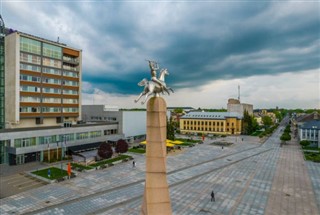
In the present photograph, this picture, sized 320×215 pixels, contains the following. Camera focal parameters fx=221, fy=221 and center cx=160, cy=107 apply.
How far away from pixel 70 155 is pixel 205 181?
34306 mm

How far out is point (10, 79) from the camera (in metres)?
53.5

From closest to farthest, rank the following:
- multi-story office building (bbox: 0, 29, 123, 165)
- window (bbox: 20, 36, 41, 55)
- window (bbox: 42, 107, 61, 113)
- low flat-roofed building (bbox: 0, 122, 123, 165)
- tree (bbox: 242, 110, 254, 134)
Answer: low flat-roofed building (bbox: 0, 122, 123, 165)
multi-story office building (bbox: 0, 29, 123, 165)
window (bbox: 20, 36, 41, 55)
window (bbox: 42, 107, 61, 113)
tree (bbox: 242, 110, 254, 134)

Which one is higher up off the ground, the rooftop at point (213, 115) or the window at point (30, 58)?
the window at point (30, 58)

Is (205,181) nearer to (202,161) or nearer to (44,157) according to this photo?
(202,161)

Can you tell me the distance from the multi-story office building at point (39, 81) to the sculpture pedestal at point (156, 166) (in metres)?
49.4

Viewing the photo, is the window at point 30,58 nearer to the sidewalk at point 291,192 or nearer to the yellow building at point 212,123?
the sidewalk at point 291,192

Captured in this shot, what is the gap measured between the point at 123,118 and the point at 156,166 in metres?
57.0

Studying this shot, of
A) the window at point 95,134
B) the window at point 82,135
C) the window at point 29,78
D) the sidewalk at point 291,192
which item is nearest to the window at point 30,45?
the window at point 29,78

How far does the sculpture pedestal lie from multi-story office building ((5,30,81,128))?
49.4 metres

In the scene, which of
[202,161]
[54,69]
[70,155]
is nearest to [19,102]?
[54,69]

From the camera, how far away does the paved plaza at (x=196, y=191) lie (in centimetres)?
2592

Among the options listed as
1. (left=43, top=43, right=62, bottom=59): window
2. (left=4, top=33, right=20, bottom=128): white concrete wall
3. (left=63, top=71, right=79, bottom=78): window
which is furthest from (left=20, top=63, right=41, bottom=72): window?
(left=63, top=71, right=79, bottom=78): window

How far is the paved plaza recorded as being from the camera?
85.0ft

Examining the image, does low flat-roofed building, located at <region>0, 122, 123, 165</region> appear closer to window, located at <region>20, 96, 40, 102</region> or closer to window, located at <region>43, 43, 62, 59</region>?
window, located at <region>20, 96, 40, 102</region>
